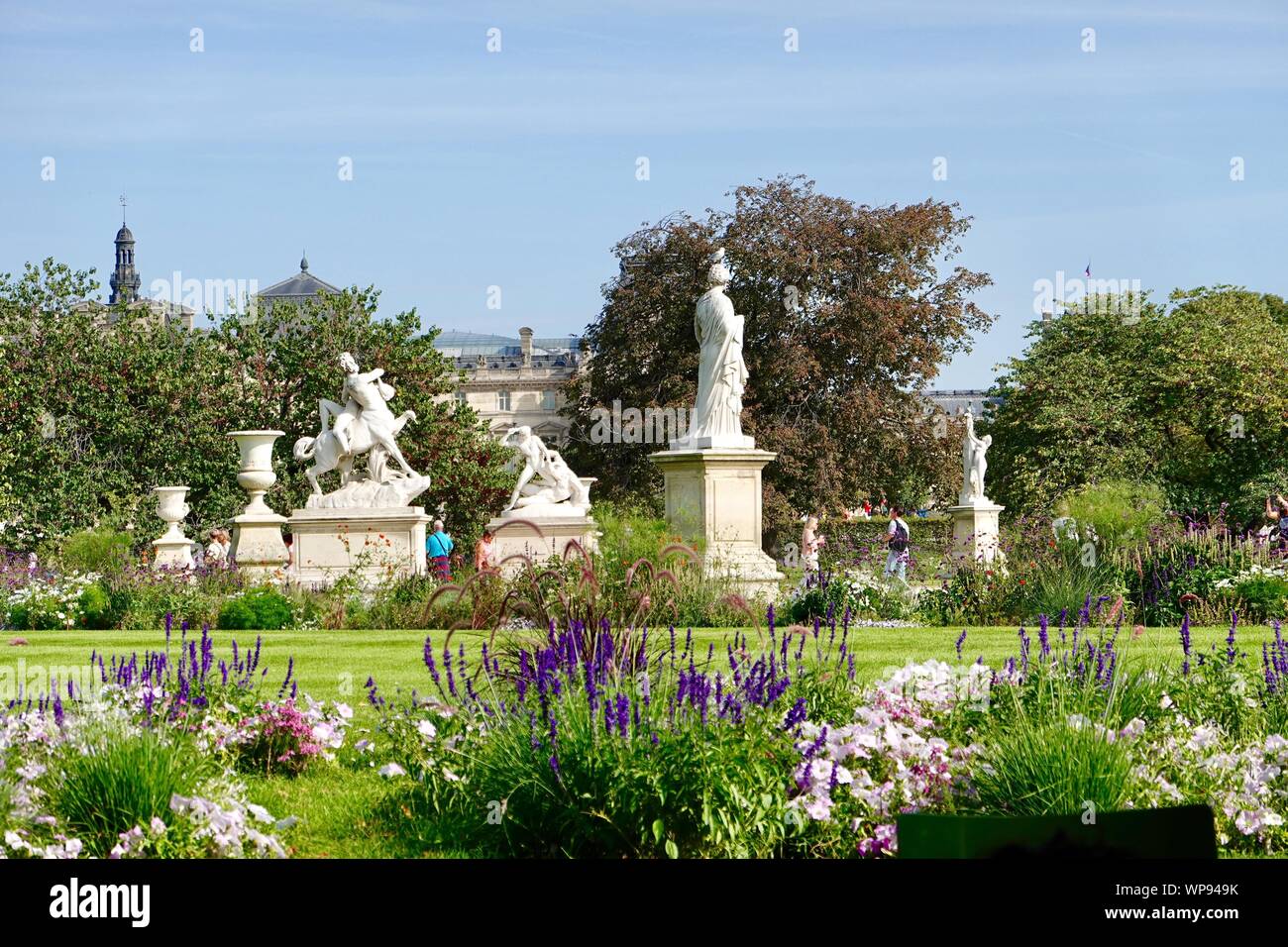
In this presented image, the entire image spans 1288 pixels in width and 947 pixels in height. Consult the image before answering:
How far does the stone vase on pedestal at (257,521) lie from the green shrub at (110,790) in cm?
1639

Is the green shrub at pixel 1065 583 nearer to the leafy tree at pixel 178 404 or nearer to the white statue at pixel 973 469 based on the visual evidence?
the white statue at pixel 973 469

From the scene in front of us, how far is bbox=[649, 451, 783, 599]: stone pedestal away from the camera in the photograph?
17.5 m

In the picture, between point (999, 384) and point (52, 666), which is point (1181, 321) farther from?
point (52, 666)

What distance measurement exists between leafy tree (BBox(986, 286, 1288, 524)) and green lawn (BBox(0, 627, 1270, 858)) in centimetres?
2226

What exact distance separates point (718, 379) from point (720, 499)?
1499mm

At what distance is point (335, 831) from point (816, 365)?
29.0 metres

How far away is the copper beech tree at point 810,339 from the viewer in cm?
3453

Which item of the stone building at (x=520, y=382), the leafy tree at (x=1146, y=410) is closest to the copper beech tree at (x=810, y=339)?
the leafy tree at (x=1146, y=410)

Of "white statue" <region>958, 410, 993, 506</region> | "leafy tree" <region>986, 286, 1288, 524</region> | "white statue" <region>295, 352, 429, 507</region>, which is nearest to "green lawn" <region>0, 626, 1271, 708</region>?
"white statue" <region>295, 352, 429, 507</region>

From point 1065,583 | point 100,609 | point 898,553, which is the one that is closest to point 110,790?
point 1065,583

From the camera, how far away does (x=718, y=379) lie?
18.3 meters

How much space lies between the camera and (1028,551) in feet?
53.5

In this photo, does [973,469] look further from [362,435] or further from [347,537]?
[347,537]
